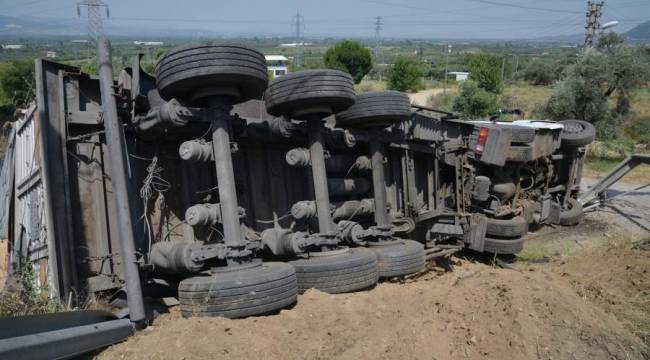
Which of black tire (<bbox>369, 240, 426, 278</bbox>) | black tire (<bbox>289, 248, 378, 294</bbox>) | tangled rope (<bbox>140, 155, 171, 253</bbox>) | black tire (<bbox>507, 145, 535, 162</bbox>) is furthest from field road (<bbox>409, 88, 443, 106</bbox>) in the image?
tangled rope (<bbox>140, 155, 171, 253</bbox>)

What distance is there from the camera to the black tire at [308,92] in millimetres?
4949

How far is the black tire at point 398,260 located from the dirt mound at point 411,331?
0.59m

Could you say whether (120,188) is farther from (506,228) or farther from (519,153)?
(519,153)

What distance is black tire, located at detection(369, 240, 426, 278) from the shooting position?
18.0ft

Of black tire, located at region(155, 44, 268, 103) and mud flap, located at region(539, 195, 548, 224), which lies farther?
mud flap, located at region(539, 195, 548, 224)

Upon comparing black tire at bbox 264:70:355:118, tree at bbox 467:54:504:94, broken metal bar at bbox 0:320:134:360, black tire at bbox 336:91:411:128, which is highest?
tree at bbox 467:54:504:94

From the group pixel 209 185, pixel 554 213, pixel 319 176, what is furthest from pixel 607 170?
pixel 209 185

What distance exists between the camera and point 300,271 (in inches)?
187

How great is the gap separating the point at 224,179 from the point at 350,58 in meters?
50.7

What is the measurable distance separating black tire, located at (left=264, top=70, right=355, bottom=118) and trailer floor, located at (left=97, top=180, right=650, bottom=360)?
1.76 metres

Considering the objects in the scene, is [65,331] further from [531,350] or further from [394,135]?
[394,135]

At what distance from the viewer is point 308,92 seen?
4.94 m

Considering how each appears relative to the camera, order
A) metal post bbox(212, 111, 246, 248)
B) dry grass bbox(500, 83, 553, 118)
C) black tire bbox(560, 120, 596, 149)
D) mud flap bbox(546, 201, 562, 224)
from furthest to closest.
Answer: dry grass bbox(500, 83, 553, 118)
black tire bbox(560, 120, 596, 149)
mud flap bbox(546, 201, 562, 224)
metal post bbox(212, 111, 246, 248)

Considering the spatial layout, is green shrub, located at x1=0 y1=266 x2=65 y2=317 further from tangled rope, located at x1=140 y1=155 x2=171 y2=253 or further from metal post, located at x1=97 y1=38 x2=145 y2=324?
tangled rope, located at x1=140 y1=155 x2=171 y2=253
